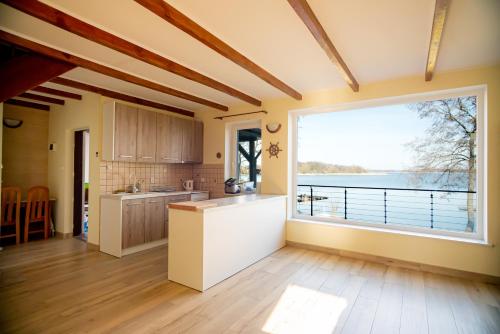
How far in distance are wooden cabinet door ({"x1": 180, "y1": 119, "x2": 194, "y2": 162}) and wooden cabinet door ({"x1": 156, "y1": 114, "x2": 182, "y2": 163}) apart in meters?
0.08

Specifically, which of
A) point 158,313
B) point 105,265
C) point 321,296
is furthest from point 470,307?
point 105,265

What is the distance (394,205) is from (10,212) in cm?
625

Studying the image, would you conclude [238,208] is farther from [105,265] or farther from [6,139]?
[6,139]

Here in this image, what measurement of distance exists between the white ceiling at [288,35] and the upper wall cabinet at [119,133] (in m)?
0.65

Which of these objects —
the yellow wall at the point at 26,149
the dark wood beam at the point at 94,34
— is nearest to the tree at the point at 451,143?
the dark wood beam at the point at 94,34

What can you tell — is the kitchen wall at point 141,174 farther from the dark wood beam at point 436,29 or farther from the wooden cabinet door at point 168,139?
the dark wood beam at point 436,29

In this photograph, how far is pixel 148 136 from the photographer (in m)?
4.22

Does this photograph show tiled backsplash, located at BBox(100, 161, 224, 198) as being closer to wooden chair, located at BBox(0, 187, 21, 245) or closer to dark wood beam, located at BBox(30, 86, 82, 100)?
dark wood beam, located at BBox(30, 86, 82, 100)

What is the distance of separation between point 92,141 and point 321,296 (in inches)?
158

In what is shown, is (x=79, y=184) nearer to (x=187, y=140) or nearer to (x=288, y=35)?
(x=187, y=140)

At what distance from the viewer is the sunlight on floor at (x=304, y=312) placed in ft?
6.40

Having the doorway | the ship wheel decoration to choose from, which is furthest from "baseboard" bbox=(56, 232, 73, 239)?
the ship wheel decoration

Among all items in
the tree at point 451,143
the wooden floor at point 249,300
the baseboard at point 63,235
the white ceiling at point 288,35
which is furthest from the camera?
the baseboard at point 63,235

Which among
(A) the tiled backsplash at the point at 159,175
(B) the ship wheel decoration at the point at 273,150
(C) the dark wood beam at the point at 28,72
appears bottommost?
(A) the tiled backsplash at the point at 159,175
